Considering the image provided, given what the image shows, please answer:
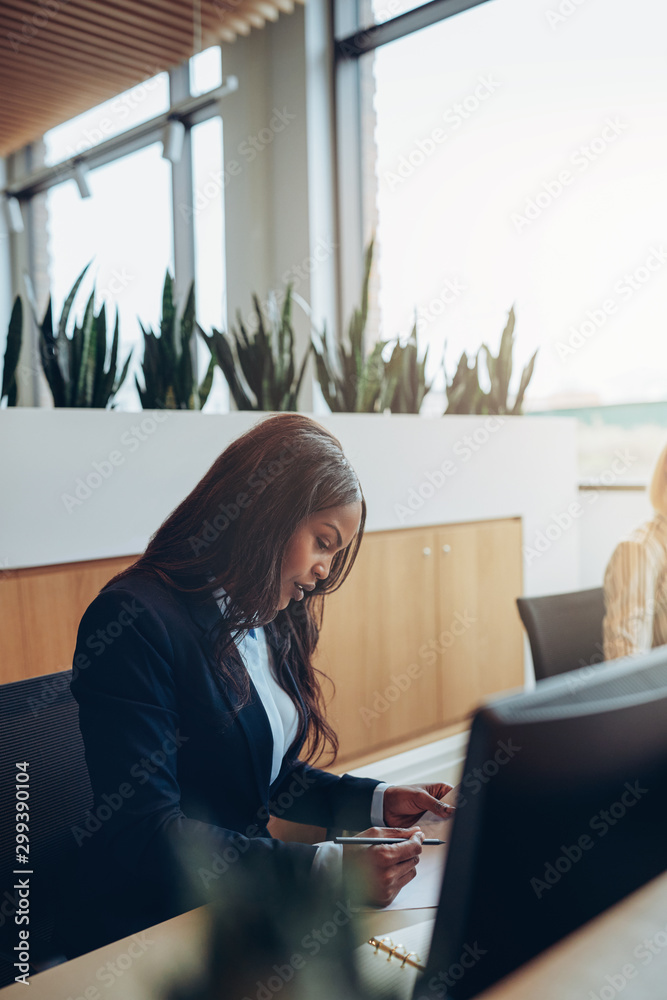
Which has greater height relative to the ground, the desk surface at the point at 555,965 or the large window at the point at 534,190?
the large window at the point at 534,190

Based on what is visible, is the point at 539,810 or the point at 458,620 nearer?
the point at 539,810

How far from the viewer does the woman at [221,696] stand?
97 centimetres

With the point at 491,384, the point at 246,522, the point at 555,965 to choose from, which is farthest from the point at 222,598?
the point at 491,384

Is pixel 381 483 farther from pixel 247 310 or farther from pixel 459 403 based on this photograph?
pixel 247 310

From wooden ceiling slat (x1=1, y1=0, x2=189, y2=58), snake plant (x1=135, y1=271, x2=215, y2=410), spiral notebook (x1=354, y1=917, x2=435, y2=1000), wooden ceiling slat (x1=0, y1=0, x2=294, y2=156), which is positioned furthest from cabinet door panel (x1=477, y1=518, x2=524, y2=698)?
wooden ceiling slat (x1=1, y1=0, x2=189, y2=58)

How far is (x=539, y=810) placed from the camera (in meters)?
0.49

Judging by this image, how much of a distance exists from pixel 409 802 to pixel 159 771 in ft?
1.26

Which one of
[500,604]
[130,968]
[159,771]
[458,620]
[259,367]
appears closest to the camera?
[130,968]

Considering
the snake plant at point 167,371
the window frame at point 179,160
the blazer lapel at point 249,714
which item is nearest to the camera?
the blazer lapel at point 249,714

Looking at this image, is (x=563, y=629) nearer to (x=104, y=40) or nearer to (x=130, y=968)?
(x=130, y=968)

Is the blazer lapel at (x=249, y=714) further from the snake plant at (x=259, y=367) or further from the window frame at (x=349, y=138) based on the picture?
the window frame at (x=349, y=138)

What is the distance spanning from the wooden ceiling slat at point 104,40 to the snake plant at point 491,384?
2.41 meters

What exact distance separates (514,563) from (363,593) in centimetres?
83

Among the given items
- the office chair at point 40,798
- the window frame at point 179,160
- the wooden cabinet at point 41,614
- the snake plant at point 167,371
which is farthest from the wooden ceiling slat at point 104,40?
the office chair at point 40,798
